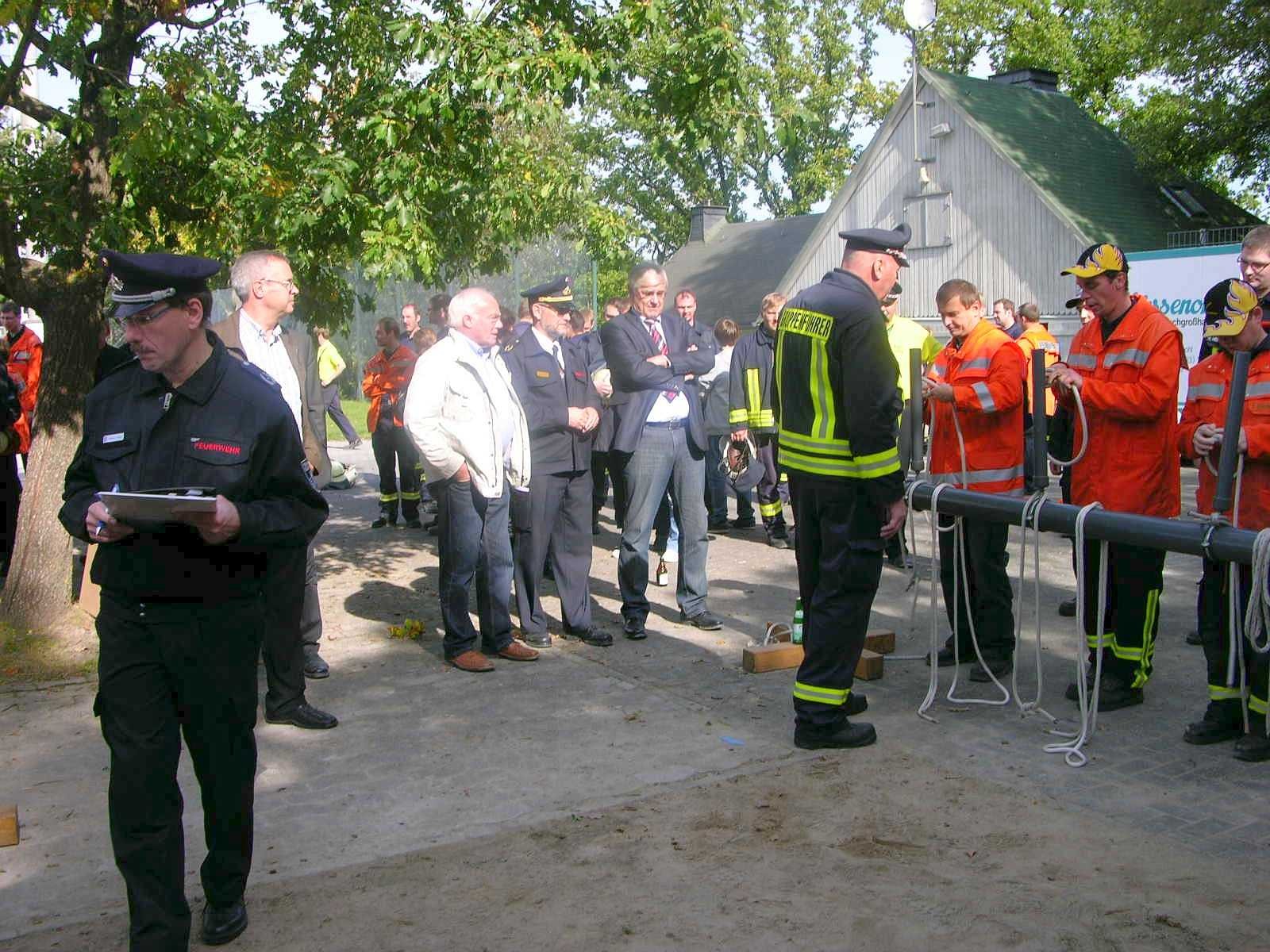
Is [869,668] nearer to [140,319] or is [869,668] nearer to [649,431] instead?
[649,431]

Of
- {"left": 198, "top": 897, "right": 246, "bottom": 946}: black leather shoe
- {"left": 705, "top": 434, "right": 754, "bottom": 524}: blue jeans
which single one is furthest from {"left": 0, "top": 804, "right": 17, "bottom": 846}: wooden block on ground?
{"left": 705, "top": 434, "right": 754, "bottom": 524}: blue jeans

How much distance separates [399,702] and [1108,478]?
3516mm

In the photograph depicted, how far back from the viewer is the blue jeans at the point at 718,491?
463 inches

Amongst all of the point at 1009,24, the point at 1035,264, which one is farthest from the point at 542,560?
the point at 1009,24

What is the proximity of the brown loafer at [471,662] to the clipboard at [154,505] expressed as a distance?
367cm

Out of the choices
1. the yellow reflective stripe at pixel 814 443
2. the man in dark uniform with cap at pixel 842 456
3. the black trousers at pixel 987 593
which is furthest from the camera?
the black trousers at pixel 987 593

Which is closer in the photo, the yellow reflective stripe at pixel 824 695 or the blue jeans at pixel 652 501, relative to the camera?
the yellow reflective stripe at pixel 824 695

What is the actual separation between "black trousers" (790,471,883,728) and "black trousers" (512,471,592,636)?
2264 mm

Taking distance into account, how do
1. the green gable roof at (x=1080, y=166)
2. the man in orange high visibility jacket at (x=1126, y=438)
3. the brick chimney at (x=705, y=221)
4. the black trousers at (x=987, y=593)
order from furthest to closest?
the brick chimney at (x=705, y=221) → the green gable roof at (x=1080, y=166) → the black trousers at (x=987, y=593) → the man in orange high visibility jacket at (x=1126, y=438)

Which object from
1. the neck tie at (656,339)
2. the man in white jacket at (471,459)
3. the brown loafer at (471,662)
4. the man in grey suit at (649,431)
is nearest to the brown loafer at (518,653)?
the man in white jacket at (471,459)

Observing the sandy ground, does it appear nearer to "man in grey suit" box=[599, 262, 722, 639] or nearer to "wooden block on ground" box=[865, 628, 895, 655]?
"wooden block on ground" box=[865, 628, 895, 655]

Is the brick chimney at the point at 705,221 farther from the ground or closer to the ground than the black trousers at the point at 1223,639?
farther from the ground

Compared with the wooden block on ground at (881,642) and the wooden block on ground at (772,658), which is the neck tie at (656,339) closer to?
the wooden block on ground at (772,658)

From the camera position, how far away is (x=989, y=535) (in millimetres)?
6641
